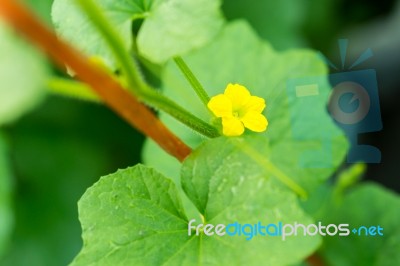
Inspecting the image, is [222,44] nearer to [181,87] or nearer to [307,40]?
[181,87]

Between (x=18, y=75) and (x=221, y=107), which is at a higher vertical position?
(x=18, y=75)

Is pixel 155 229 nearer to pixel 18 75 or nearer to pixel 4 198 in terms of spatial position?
pixel 18 75

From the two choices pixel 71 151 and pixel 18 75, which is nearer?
pixel 18 75

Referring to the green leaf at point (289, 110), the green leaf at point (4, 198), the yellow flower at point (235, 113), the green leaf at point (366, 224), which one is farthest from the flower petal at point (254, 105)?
the green leaf at point (4, 198)

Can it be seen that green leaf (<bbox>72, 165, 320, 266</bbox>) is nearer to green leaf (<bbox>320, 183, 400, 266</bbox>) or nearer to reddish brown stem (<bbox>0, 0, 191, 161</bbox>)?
reddish brown stem (<bbox>0, 0, 191, 161</bbox>)

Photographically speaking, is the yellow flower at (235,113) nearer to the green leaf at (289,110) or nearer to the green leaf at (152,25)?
the green leaf at (152,25)

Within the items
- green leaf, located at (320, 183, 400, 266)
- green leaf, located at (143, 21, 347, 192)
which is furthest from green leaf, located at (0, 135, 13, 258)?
green leaf, located at (320, 183, 400, 266)

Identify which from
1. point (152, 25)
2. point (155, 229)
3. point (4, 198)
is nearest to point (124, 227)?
point (155, 229)
